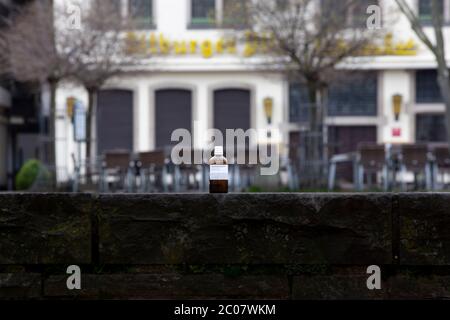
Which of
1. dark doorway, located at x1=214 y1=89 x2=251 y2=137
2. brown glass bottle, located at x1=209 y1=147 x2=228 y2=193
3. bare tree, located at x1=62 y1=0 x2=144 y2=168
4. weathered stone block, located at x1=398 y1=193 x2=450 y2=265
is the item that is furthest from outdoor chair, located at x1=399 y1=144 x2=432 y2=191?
dark doorway, located at x1=214 y1=89 x2=251 y2=137

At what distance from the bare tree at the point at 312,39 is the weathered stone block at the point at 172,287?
10351mm

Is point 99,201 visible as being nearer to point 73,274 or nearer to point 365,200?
point 73,274

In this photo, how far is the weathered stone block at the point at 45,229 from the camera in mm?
5164

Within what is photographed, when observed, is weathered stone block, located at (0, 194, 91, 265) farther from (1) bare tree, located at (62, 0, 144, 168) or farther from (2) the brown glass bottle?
(1) bare tree, located at (62, 0, 144, 168)

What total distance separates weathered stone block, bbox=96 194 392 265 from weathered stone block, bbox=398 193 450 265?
96 mm

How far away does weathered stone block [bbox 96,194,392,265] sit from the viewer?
201 inches

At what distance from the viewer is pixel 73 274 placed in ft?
17.1

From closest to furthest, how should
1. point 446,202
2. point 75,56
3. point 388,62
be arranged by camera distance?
point 446,202
point 75,56
point 388,62

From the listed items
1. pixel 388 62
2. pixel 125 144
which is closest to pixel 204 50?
pixel 125 144

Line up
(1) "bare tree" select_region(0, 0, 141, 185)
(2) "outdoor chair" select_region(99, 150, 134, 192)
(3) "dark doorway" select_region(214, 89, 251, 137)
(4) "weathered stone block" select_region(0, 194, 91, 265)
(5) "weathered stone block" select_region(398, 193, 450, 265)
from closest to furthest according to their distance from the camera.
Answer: (5) "weathered stone block" select_region(398, 193, 450, 265) < (4) "weathered stone block" select_region(0, 194, 91, 265) < (2) "outdoor chair" select_region(99, 150, 134, 192) < (1) "bare tree" select_region(0, 0, 141, 185) < (3) "dark doorway" select_region(214, 89, 251, 137)

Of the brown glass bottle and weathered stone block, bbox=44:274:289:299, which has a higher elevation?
the brown glass bottle

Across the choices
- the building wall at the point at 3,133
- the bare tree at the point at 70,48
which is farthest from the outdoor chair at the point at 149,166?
the building wall at the point at 3,133

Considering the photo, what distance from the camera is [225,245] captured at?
5148mm
